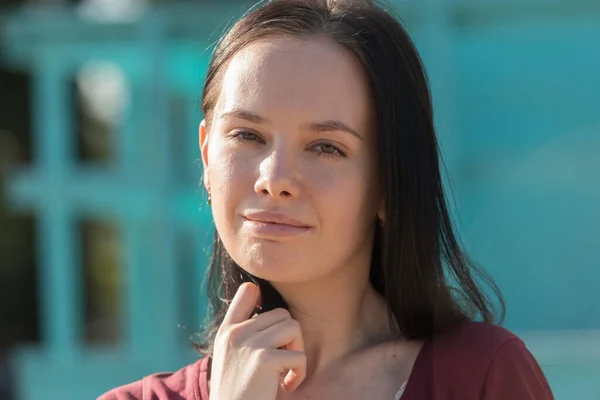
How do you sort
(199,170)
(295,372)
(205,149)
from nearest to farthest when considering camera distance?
(295,372), (205,149), (199,170)

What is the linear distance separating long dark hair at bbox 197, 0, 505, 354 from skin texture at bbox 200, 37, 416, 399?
0.10 feet

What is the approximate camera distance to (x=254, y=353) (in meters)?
1.71

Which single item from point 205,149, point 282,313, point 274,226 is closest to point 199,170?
point 205,149

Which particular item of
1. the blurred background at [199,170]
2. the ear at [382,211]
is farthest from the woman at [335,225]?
the blurred background at [199,170]

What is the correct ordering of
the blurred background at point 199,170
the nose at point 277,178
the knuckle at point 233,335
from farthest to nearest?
the blurred background at point 199,170 → the knuckle at point 233,335 → the nose at point 277,178

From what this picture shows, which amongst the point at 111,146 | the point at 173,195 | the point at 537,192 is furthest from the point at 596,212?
the point at 111,146

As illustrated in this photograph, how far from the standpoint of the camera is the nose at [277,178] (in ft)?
5.31

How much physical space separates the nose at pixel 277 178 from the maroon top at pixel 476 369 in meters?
0.38

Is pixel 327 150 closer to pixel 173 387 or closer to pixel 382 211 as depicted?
pixel 382 211

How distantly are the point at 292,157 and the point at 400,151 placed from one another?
0.65ft

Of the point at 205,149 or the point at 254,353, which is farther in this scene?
Answer: the point at 205,149

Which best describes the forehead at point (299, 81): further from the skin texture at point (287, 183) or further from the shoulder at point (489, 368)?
the shoulder at point (489, 368)

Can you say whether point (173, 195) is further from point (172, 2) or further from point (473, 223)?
point (473, 223)

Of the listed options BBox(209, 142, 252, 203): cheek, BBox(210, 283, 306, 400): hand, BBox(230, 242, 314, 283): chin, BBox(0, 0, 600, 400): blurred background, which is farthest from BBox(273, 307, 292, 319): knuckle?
BBox(0, 0, 600, 400): blurred background
